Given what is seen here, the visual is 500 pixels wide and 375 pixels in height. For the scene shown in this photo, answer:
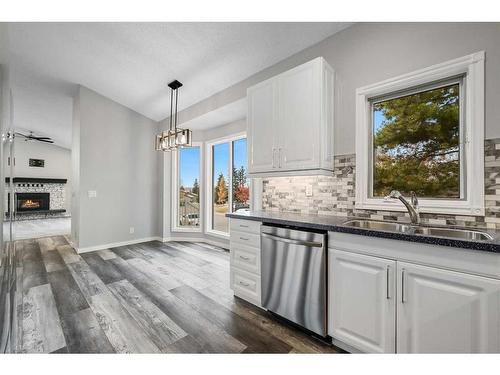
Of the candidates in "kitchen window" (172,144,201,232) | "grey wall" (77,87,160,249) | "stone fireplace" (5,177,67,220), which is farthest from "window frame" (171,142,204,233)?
"stone fireplace" (5,177,67,220)

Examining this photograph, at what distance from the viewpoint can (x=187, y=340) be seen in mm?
1726

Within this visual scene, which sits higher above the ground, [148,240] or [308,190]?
[308,190]

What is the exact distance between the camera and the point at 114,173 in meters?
4.56

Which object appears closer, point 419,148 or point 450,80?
point 450,80

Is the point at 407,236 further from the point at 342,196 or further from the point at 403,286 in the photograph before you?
the point at 342,196

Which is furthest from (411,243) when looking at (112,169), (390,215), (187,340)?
(112,169)

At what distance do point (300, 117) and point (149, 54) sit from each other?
2.26m

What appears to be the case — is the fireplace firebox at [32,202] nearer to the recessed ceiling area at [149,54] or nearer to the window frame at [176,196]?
the recessed ceiling area at [149,54]

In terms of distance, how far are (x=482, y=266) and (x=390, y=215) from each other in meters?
0.84

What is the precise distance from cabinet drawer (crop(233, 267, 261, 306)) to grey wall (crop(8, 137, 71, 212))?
993 centimetres

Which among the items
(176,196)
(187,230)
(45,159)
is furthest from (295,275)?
(45,159)

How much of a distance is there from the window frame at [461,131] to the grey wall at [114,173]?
4.39m
